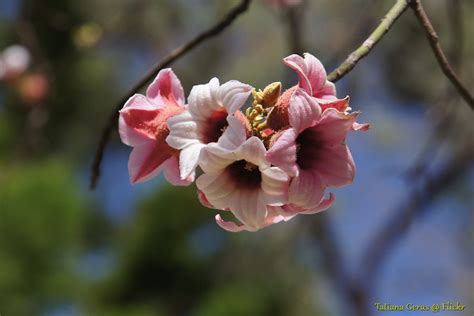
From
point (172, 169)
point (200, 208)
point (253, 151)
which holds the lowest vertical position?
point (200, 208)

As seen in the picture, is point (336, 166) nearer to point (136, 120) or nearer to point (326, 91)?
point (326, 91)

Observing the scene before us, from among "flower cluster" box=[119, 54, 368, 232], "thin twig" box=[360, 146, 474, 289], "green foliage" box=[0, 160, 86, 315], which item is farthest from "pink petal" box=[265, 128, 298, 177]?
"green foliage" box=[0, 160, 86, 315]

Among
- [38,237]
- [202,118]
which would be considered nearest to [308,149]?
[202,118]

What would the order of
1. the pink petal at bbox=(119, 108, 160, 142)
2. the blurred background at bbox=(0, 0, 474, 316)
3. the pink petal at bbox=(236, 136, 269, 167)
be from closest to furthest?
1. the pink petal at bbox=(236, 136, 269, 167)
2. the pink petal at bbox=(119, 108, 160, 142)
3. the blurred background at bbox=(0, 0, 474, 316)

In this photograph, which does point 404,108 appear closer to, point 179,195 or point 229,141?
point 179,195

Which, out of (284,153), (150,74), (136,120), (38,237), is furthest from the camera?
(38,237)

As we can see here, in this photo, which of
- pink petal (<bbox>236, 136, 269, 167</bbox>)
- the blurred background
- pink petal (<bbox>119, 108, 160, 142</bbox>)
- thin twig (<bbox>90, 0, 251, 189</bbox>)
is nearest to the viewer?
pink petal (<bbox>236, 136, 269, 167</bbox>)

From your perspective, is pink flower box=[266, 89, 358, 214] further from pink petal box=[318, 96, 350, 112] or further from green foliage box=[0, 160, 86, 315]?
green foliage box=[0, 160, 86, 315]

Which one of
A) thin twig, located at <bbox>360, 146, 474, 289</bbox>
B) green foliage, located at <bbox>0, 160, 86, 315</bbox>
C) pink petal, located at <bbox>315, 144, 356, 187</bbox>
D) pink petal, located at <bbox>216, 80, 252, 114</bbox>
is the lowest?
green foliage, located at <bbox>0, 160, 86, 315</bbox>
